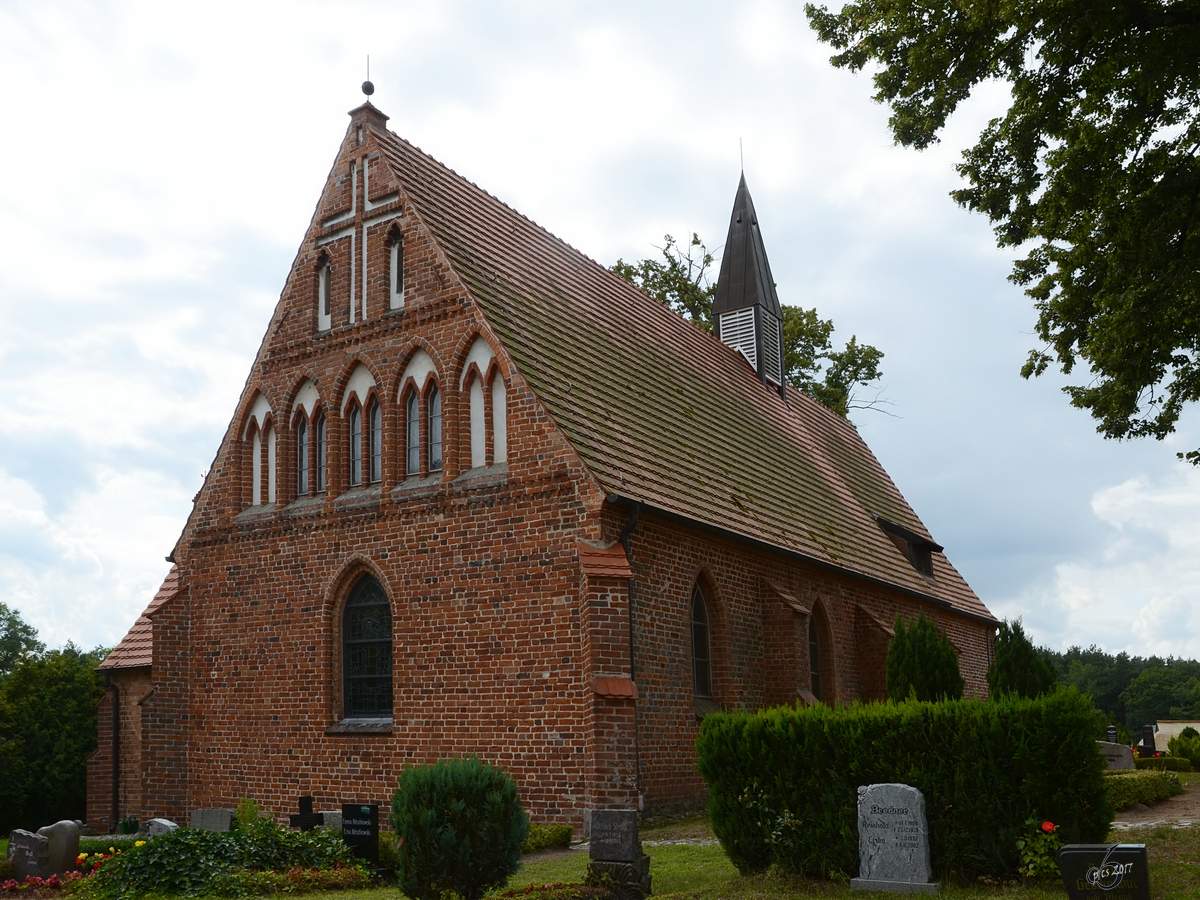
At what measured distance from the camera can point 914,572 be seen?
26.5m

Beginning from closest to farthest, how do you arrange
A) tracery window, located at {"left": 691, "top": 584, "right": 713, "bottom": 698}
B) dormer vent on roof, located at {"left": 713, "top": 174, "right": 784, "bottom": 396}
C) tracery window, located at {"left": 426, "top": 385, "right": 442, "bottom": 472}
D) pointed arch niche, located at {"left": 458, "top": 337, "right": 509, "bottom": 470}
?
1. pointed arch niche, located at {"left": 458, "top": 337, "right": 509, "bottom": 470}
2. tracery window, located at {"left": 426, "top": 385, "right": 442, "bottom": 472}
3. tracery window, located at {"left": 691, "top": 584, "right": 713, "bottom": 698}
4. dormer vent on roof, located at {"left": 713, "top": 174, "right": 784, "bottom": 396}

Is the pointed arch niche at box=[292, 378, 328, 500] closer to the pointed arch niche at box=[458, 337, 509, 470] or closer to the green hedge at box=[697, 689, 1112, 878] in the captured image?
the pointed arch niche at box=[458, 337, 509, 470]

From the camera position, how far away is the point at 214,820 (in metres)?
15.5

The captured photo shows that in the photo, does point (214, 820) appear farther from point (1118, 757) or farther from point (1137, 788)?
point (1118, 757)

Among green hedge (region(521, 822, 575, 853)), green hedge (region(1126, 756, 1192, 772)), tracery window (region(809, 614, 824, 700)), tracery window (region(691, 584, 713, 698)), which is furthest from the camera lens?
green hedge (region(1126, 756, 1192, 772))

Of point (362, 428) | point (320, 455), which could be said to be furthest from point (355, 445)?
point (320, 455)

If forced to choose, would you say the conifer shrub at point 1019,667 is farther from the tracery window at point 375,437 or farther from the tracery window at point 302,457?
the tracery window at point 302,457

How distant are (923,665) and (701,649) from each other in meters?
4.00

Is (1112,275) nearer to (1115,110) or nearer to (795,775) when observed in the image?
(1115,110)

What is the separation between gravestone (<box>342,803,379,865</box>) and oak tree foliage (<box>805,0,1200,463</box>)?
10.3 meters

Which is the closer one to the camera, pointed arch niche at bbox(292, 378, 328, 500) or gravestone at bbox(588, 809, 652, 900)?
gravestone at bbox(588, 809, 652, 900)

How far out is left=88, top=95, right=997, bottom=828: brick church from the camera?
1514cm

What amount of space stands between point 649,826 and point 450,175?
38.2 feet

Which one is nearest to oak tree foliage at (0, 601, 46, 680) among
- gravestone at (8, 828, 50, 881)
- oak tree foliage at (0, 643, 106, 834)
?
oak tree foliage at (0, 643, 106, 834)
